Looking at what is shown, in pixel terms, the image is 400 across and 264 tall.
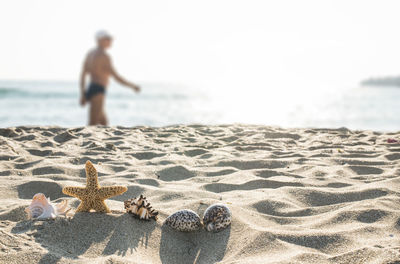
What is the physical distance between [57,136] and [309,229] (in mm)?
4481

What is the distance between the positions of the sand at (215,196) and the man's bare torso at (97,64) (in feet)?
4.73

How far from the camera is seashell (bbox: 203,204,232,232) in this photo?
2.29 meters

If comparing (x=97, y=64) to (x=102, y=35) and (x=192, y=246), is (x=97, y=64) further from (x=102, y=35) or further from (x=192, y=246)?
(x=192, y=246)

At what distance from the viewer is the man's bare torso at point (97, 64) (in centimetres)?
689

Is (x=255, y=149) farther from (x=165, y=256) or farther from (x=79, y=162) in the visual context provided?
(x=165, y=256)

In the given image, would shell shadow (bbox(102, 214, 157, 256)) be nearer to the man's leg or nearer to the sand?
the sand

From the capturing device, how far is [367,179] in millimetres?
3514

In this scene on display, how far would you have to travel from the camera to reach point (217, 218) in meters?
2.30

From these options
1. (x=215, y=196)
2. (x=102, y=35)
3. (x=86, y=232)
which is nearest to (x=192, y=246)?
(x=86, y=232)

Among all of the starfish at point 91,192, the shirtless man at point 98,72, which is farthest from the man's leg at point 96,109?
the starfish at point 91,192

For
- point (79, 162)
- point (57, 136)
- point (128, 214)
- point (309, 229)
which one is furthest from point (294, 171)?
point (57, 136)

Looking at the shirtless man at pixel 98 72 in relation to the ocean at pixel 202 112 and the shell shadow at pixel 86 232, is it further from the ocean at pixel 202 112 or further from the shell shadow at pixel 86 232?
the ocean at pixel 202 112

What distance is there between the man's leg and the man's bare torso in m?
0.42

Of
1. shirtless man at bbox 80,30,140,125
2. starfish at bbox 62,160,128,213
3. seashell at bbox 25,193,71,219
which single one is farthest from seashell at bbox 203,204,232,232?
shirtless man at bbox 80,30,140,125
